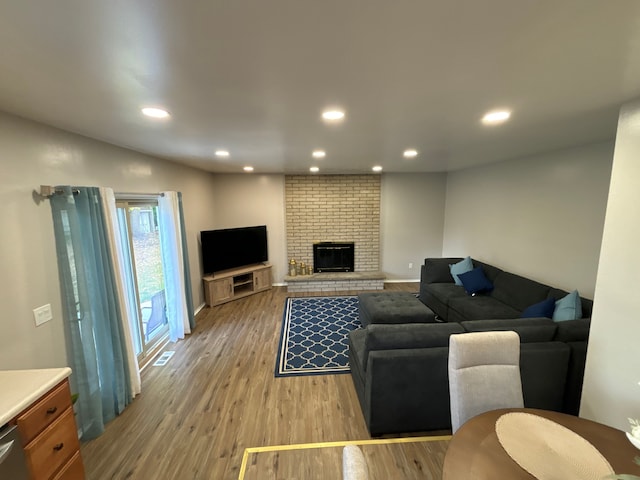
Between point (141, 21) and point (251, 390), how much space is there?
114 inches

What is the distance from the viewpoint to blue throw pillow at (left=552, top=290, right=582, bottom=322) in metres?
2.63

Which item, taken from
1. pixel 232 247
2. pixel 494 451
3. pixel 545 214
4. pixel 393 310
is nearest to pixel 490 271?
pixel 545 214

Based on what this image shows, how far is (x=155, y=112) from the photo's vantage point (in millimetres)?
1700

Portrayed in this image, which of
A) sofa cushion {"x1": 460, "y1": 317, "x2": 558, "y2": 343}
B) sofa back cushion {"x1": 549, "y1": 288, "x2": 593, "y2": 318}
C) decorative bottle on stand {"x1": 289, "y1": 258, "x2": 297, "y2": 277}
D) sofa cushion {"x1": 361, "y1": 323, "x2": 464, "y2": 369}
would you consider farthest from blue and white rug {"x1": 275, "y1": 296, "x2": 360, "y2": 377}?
sofa back cushion {"x1": 549, "y1": 288, "x2": 593, "y2": 318}

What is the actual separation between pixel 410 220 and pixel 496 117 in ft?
14.2

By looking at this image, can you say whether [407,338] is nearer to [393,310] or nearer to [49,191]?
[393,310]

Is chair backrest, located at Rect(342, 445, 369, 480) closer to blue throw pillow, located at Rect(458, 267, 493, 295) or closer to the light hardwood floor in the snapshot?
the light hardwood floor

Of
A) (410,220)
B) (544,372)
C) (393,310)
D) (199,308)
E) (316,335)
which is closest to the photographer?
(544,372)

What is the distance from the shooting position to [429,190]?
6.00 meters

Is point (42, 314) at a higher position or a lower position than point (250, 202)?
lower

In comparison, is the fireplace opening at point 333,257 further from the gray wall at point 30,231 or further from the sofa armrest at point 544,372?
the gray wall at point 30,231

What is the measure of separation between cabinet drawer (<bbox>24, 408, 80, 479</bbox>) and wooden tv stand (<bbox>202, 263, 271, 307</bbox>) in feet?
10.7

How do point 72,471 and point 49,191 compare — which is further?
point 49,191

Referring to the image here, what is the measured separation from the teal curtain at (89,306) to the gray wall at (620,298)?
3674mm
